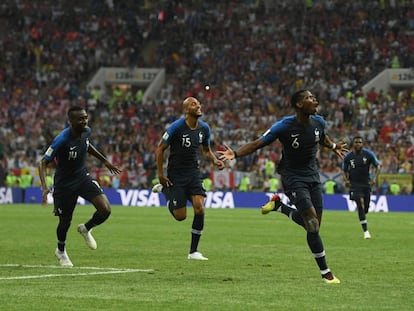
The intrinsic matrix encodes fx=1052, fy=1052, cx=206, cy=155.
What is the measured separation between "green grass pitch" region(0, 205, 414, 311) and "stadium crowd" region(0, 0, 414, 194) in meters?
22.7

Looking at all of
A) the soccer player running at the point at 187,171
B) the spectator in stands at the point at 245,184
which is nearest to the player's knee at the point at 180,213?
the soccer player running at the point at 187,171

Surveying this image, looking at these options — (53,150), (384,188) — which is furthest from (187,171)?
(384,188)

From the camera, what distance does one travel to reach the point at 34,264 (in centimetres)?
1723

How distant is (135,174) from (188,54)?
11.7m

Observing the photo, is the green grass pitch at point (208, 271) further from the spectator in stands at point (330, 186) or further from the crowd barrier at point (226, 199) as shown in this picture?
the spectator in stands at point (330, 186)

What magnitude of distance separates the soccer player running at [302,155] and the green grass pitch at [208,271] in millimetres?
798

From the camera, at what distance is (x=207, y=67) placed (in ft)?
195

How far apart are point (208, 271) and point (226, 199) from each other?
32.0m

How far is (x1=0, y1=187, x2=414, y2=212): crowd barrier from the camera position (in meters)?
43.8

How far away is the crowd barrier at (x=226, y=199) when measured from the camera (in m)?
43.8

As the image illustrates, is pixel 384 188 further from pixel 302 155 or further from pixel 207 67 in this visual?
pixel 302 155

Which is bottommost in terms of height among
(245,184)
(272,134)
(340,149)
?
(245,184)

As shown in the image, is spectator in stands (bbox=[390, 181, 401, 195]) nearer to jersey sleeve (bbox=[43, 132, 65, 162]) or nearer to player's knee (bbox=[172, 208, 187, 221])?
player's knee (bbox=[172, 208, 187, 221])

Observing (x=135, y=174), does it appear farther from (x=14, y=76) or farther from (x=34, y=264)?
(x=34, y=264)
